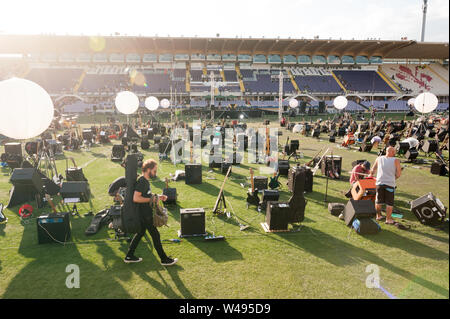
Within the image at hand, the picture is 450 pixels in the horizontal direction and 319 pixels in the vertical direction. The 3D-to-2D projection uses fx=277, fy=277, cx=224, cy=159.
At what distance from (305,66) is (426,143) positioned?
156 ft

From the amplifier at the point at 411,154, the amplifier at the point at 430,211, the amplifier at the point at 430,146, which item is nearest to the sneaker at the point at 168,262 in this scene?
the amplifier at the point at 430,211

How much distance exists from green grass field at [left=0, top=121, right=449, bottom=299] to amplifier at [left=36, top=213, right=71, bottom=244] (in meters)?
0.17

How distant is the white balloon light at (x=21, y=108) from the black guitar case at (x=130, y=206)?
5040mm

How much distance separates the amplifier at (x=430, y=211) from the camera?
7.21 meters

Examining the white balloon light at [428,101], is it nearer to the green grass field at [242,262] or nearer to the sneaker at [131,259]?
the green grass field at [242,262]

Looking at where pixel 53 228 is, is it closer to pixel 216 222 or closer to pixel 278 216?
pixel 216 222

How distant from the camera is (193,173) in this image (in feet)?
36.0

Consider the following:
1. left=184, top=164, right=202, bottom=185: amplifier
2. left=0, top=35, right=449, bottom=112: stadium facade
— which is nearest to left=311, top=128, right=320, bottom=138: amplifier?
left=184, top=164, right=202, bottom=185: amplifier

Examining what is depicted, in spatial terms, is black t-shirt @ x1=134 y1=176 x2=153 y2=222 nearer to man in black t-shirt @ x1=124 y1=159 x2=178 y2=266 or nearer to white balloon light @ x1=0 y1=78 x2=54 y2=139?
man in black t-shirt @ x1=124 y1=159 x2=178 y2=266

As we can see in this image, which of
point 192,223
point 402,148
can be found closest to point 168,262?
point 192,223

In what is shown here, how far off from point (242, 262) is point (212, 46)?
51743mm

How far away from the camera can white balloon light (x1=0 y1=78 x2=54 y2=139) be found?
7.64m

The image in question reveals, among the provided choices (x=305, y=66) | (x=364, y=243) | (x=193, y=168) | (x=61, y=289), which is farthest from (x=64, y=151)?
(x=305, y=66)

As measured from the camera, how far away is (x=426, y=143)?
16.0m
